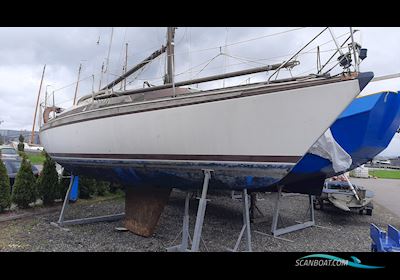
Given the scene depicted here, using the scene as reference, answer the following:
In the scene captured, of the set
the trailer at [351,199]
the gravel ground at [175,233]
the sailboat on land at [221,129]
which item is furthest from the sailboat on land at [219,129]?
the trailer at [351,199]

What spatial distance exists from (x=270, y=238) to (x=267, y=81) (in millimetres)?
3754

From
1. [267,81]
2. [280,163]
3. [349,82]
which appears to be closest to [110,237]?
[280,163]

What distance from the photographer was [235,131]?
4242 mm

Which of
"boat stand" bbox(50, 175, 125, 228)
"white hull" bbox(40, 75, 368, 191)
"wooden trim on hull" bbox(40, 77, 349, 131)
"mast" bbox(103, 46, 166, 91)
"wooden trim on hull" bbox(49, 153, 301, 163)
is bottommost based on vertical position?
"boat stand" bbox(50, 175, 125, 228)

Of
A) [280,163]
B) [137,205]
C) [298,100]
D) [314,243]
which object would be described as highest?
[298,100]

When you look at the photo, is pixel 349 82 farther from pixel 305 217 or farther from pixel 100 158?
pixel 305 217

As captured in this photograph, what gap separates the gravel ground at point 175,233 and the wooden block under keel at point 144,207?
22 centimetres

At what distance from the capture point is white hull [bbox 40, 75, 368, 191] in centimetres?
A: 393

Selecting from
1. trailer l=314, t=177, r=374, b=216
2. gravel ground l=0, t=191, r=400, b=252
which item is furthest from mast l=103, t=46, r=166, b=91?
trailer l=314, t=177, r=374, b=216

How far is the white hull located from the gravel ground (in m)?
1.76

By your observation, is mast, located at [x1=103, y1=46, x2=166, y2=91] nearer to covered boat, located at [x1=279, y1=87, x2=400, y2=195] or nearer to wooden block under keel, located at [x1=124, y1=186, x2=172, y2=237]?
wooden block under keel, located at [x1=124, y1=186, x2=172, y2=237]

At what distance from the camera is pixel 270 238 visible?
21.8 ft

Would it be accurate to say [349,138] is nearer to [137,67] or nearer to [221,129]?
[221,129]

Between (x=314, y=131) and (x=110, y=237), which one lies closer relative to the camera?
(x=314, y=131)
